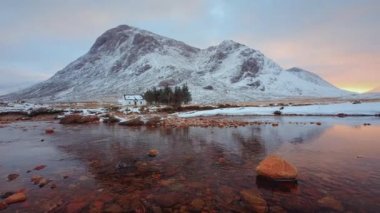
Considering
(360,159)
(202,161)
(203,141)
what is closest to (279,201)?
(202,161)

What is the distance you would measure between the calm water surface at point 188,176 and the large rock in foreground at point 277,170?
20.5 inches

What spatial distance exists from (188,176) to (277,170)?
4164mm

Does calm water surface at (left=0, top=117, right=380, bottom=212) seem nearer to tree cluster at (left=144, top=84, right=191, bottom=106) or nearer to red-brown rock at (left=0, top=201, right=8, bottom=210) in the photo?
red-brown rock at (left=0, top=201, right=8, bottom=210)

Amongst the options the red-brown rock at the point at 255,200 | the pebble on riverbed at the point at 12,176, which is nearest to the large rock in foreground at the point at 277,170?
the red-brown rock at the point at 255,200

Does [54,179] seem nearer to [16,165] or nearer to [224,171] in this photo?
[16,165]

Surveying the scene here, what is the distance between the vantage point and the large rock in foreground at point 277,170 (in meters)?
12.0

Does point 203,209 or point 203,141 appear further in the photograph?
point 203,141

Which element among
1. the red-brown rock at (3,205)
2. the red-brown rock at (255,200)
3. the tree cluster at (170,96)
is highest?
the tree cluster at (170,96)

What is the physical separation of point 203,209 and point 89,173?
23.8 ft

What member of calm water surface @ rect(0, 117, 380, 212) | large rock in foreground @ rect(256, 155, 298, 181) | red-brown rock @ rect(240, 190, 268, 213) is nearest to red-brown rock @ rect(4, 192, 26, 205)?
calm water surface @ rect(0, 117, 380, 212)

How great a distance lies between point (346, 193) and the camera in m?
10.5

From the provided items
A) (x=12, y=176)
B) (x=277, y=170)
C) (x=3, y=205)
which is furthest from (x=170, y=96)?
A: (x=3, y=205)

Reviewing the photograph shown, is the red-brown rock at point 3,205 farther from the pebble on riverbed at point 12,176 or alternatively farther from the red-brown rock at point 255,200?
the red-brown rock at point 255,200

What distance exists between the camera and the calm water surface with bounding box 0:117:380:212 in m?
9.89
